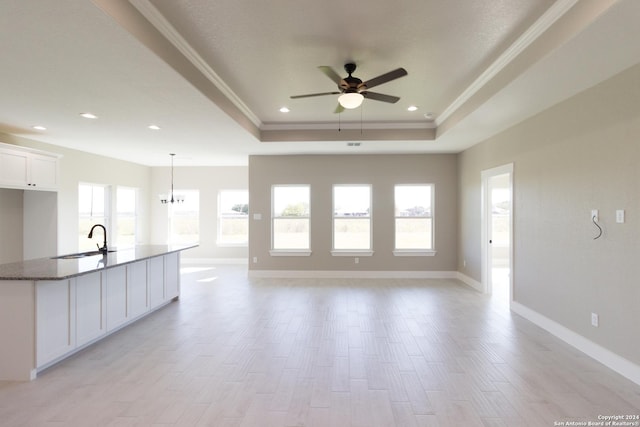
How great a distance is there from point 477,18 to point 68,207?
24.0ft

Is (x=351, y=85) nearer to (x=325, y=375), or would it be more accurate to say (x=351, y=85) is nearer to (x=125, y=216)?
(x=325, y=375)

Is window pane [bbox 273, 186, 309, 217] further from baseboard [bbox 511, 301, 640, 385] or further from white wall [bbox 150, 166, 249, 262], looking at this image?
baseboard [bbox 511, 301, 640, 385]

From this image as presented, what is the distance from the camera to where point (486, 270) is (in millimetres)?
5480

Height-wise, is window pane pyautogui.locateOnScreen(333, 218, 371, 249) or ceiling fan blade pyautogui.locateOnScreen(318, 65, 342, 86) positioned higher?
ceiling fan blade pyautogui.locateOnScreen(318, 65, 342, 86)

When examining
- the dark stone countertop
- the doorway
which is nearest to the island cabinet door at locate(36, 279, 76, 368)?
the dark stone countertop

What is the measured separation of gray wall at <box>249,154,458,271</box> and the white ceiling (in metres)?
1.91

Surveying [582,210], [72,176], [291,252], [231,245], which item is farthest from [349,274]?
[72,176]

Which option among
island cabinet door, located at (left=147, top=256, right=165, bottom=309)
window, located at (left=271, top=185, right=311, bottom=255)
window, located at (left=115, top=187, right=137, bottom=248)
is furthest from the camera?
window, located at (left=115, top=187, right=137, bottom=248)

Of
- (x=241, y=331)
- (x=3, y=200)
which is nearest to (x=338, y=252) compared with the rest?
(x=241, y=331)

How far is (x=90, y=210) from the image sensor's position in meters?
6.88

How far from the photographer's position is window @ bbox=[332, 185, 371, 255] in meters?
6.89

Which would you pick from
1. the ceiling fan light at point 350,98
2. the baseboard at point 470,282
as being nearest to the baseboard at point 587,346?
the baseboard at point 470,282

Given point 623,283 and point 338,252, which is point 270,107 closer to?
point 338,252

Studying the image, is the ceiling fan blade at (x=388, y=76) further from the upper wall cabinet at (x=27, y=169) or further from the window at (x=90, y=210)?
the window at (x=90, y=210)
